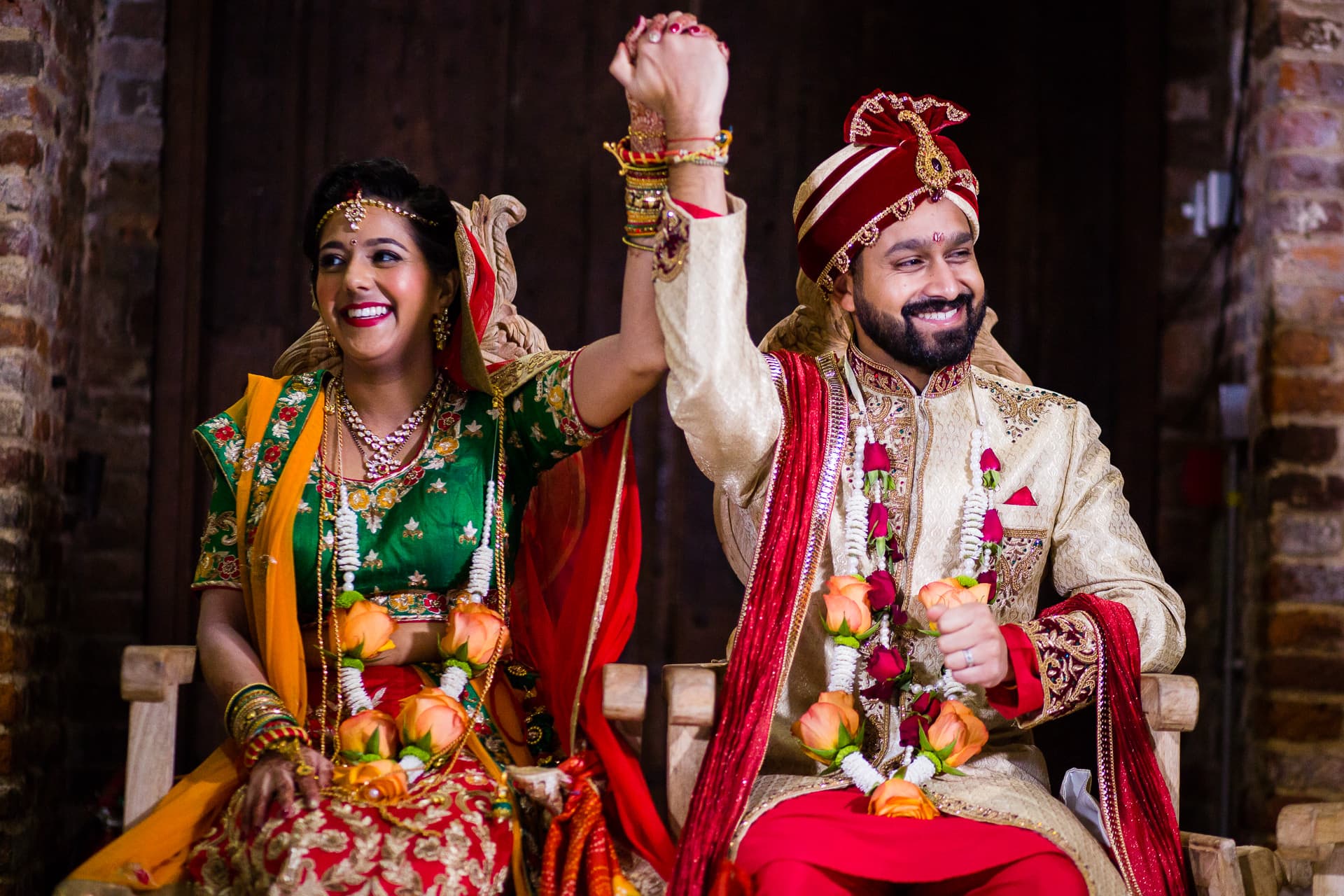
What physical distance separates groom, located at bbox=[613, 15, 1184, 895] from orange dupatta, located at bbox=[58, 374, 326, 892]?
0.71 metres

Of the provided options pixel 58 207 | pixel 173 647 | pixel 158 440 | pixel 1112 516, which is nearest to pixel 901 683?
pixel 1112 516

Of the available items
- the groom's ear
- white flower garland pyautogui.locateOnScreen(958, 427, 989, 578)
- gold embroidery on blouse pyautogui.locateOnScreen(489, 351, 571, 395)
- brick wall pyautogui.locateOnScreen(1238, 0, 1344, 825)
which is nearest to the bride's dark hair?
gold embroidery on blouse pyautogui.locateOnScreen(489, 351, 571, 395)

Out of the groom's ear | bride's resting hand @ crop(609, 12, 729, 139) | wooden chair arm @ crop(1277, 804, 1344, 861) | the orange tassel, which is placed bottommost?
the orange tassel

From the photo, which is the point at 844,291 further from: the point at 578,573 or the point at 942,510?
the point at 578,573

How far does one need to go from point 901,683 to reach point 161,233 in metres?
2.19

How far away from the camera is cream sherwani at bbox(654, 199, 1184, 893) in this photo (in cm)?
218

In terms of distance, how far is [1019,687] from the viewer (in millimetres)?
2182

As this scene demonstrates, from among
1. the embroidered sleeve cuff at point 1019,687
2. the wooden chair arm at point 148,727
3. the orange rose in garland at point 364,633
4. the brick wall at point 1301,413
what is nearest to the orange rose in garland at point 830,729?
the embroidered sleeve cuff at point 1019,687

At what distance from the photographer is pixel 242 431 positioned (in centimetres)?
258

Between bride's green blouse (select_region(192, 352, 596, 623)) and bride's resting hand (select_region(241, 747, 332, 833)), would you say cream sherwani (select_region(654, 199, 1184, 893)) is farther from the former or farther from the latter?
bride's resting hand (select_region(241, 747, 332, 833))

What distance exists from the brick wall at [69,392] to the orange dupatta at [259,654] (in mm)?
828

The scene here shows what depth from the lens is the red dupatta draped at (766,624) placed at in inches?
83.6

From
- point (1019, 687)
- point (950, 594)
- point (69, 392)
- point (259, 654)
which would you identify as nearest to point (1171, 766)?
point (1019, 687)

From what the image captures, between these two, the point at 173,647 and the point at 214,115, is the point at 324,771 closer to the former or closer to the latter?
the point at 173,647
